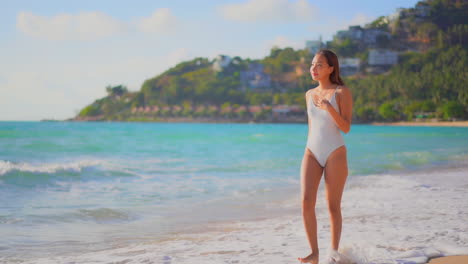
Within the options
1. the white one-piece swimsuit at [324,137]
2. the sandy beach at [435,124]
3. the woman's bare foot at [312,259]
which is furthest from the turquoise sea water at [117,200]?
the sandy beach at [435,124]

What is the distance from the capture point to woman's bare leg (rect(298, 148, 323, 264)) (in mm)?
3379

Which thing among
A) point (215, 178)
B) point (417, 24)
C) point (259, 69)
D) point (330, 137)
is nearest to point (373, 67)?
point (417, 24)

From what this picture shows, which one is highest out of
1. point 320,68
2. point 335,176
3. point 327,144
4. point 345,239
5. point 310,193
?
point 320,68

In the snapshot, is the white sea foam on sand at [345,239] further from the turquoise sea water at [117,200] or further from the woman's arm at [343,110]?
the woman's arm at [343,110]

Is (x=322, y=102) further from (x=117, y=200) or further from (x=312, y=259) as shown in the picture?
(x=117, y=200)

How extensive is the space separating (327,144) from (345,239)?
1.60m

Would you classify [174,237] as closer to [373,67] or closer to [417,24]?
[373,67]

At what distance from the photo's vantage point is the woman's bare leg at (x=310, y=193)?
3.38 metres

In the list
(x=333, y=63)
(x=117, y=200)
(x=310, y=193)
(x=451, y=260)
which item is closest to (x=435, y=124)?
(x=117, y=200)

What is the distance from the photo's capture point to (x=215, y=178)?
12.9 meters

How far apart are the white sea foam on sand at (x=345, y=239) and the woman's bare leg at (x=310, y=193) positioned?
326 mm

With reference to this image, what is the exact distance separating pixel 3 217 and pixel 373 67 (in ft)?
435

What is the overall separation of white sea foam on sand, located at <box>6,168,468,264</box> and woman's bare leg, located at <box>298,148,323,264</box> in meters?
0.33

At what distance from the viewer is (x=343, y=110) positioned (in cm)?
338
